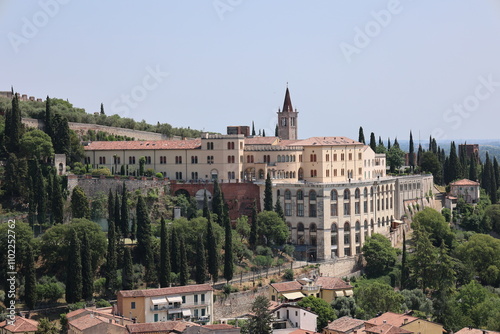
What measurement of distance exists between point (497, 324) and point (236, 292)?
18071mm

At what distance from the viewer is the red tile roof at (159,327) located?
2024 inches

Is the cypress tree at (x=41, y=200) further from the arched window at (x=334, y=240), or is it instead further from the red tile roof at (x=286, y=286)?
the arched window at (x=334, y=240)

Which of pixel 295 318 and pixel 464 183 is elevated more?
pixel 464 183

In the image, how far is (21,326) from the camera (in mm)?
50031

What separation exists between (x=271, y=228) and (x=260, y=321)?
17.0 meters

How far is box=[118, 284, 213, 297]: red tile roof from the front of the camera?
55688 mm

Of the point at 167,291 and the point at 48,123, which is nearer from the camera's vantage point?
→ the point at 167,291

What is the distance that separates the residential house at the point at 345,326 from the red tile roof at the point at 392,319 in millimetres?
691

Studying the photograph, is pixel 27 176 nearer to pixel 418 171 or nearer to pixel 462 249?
pixel 462 249

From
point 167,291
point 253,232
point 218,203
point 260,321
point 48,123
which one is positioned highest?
→ point 48,123

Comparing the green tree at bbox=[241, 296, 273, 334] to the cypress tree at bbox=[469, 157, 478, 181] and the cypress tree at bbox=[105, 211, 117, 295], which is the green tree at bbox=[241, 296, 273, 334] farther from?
the cypress tree at bbox=[469, 157, 478, 181]

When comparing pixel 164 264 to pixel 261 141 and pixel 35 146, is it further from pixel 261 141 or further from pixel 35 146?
pixel 261 141

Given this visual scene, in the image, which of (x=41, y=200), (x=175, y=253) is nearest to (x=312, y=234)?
(x=175, y=253)

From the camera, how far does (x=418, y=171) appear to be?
320 feet
